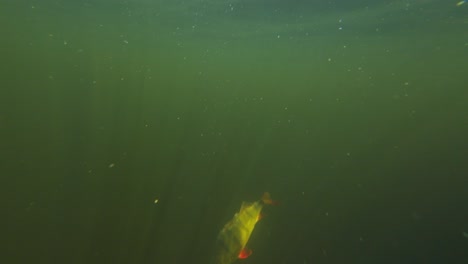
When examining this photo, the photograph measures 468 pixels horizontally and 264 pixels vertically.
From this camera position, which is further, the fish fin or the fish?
the fish fin

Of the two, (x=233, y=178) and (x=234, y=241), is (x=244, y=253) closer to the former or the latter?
(x=234, y=241)

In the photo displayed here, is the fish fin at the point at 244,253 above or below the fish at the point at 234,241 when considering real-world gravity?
below

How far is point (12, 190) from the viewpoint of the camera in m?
8.78

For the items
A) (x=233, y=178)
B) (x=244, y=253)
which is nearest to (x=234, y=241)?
(x=244, y=253)

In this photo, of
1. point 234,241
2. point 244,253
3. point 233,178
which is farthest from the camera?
point 233,178

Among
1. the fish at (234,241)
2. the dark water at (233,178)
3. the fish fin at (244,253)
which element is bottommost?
the dark water at (233,178)

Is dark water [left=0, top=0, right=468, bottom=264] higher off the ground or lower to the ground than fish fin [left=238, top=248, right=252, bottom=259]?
lower

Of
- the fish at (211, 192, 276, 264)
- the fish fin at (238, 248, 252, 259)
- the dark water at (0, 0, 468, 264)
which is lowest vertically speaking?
the dark water at (0, 0, 468, 264)

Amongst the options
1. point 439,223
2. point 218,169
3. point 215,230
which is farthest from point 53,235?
point 439,223

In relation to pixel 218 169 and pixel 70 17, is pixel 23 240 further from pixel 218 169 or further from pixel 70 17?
pixel 70 17

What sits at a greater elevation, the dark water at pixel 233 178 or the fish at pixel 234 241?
the fish at pixel 234 241

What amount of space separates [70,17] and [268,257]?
90.9 feet

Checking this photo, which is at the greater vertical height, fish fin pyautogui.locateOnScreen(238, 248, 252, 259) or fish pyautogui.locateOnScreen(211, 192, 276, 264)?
fish pyautogui.locateOnScreen(211, 192, 276, 264)

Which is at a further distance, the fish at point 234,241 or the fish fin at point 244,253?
the fish fin at point 244,253
